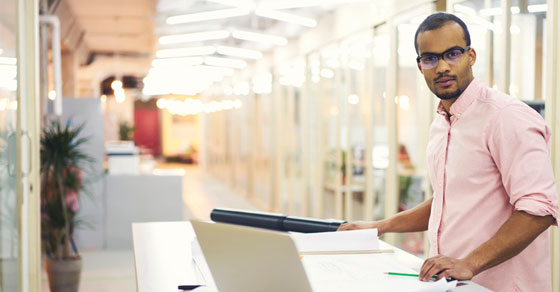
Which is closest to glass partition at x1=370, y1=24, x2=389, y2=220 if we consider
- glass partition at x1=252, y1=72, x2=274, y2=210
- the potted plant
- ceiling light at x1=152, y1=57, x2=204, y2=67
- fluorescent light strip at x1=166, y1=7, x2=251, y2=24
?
fluorescent light strip at x1=166, y1=7, x2=251, y2=24

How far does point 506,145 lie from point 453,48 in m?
0.31

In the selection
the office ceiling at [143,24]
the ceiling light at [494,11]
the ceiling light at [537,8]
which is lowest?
the ceiling light at [537,8]

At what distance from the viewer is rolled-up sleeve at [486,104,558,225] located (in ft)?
5.14

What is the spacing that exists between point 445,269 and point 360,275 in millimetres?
241

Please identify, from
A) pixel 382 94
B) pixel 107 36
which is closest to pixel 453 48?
pixel 382 94

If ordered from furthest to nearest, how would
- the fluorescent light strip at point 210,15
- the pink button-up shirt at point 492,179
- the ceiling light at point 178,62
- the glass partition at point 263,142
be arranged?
the ceiling light at point 178,62
the glass partition at point 263,142
the fluorescent light strip at point 210,15
the pink button-up shirt at point 492,179

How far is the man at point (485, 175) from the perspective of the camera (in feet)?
5.16

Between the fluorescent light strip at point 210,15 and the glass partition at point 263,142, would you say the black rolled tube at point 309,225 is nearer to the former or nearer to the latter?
the fluorescent light strip at point 210,15

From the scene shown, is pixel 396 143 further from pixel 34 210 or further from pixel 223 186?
pixel 223 186

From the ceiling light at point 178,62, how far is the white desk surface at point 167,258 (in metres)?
10.5

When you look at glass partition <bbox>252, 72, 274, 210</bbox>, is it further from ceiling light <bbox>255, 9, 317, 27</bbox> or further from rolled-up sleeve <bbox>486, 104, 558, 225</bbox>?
rolled-up sleeve <bbox>486, 104, 558, 225</bbox>

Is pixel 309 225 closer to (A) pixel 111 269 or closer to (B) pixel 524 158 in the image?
(B) pixel 524 158

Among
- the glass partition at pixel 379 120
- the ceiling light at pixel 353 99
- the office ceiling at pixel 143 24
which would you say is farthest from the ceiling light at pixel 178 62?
the glass partition at pixel 379 120

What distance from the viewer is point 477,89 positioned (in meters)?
1.78
